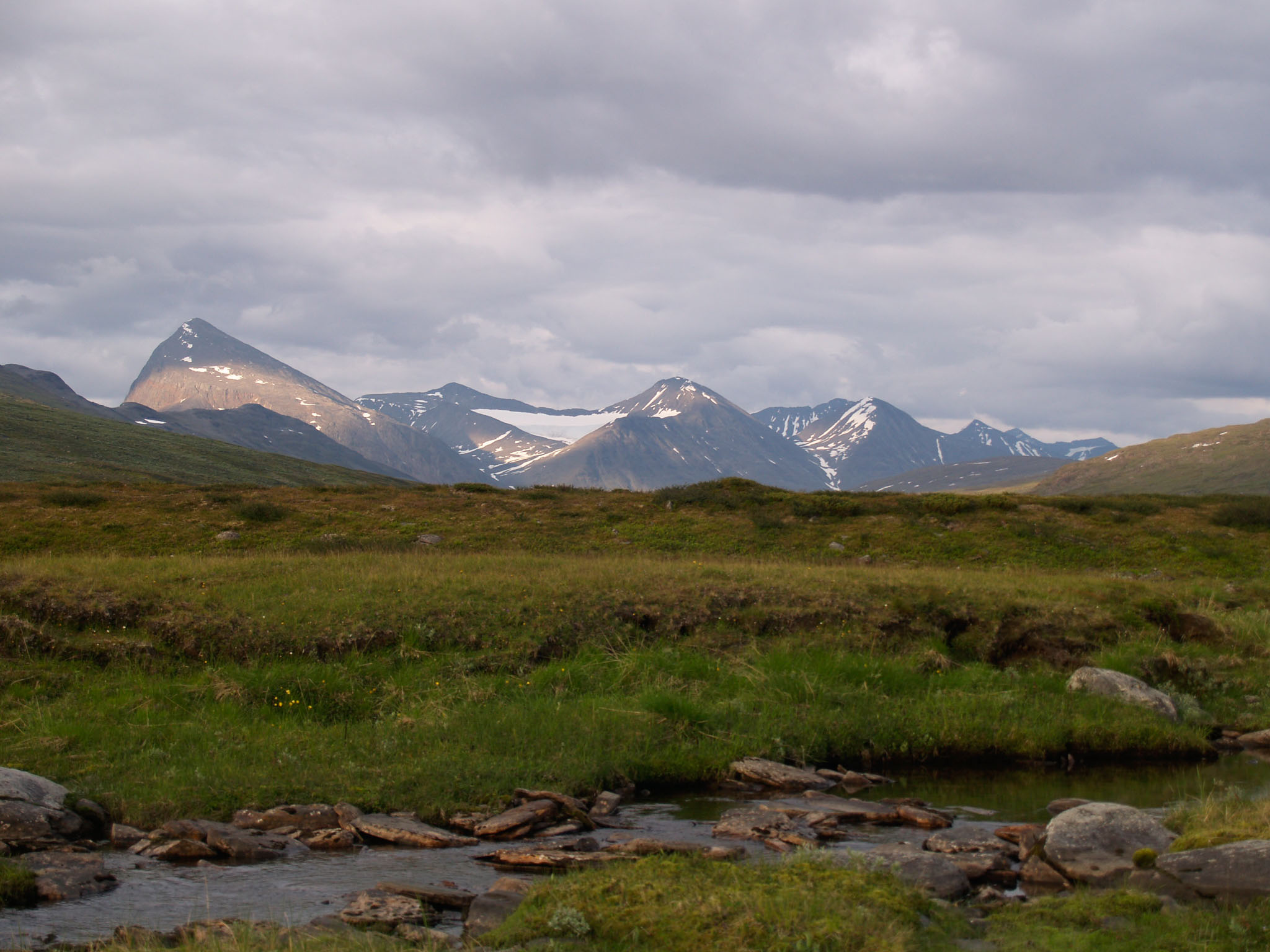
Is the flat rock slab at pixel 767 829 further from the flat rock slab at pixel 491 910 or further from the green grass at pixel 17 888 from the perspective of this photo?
the green grass at pixel 17 888

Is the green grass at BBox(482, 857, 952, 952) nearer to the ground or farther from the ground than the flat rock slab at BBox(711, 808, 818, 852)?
farther from the ground

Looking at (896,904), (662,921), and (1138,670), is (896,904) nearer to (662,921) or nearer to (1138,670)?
(662,921)

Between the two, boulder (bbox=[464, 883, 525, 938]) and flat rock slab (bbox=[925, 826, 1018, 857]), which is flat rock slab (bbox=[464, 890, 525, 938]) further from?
flat rock slab (bbox=[925, 826, 1018, 857])

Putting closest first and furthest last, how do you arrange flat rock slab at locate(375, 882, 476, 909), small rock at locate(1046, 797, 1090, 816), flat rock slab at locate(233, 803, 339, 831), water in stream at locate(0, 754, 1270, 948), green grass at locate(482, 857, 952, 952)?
green grass at locate(482, 857, 952, 952), water in stream at locate(0, 754, 1270, 948), flat rock slab at locate(375, 882, 476, 909), flat rock slab at locate(233, 803, 339, 831), small rock at locate(1046, 797, 1090, 816)

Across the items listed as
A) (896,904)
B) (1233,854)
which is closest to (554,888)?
(896,904)

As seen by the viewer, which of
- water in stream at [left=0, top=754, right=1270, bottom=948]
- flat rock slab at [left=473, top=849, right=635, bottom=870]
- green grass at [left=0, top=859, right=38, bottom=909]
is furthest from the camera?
flat rock slab at [left=473, top=849, right=635, bottom=870]

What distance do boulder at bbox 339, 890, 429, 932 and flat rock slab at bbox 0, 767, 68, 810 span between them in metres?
5.05

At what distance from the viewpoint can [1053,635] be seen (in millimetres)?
21906

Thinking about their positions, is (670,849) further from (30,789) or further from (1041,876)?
(30,789)

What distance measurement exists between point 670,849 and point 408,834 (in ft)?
11.5

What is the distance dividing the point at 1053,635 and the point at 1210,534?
21438 mm

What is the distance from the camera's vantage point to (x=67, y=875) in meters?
10.1

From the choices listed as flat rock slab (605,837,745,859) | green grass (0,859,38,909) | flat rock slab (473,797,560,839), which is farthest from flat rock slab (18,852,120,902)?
flat rock slab (605,837,745,859)

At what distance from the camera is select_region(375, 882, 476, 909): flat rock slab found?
9.73 m
